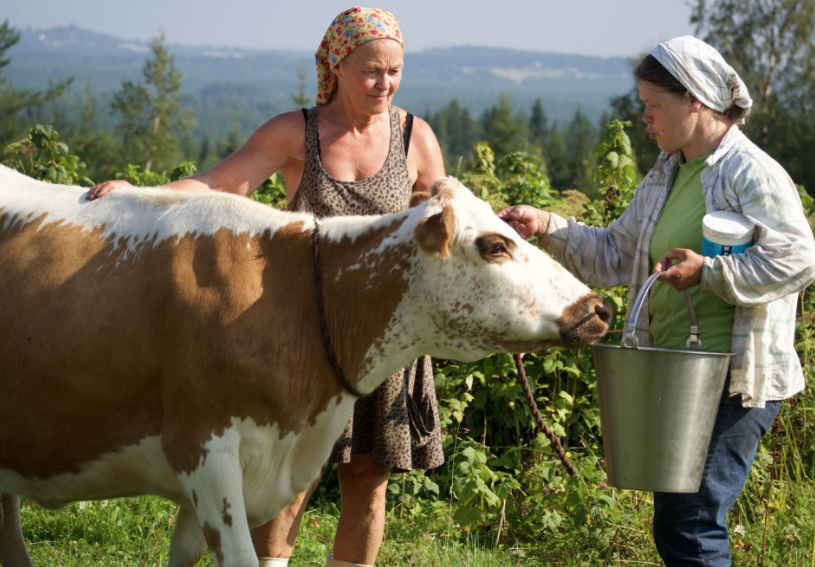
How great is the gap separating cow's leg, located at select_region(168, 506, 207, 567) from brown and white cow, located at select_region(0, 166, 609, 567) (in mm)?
258

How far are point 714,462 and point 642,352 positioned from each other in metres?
0.54

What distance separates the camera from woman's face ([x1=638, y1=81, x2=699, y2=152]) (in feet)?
10.4

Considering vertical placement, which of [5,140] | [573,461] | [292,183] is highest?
[292,183]

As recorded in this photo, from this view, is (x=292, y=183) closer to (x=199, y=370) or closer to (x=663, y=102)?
(x=199, y=370)

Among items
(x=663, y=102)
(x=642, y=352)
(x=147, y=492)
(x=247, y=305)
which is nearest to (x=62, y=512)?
(x=147, y=492)

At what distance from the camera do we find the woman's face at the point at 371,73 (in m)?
3.62

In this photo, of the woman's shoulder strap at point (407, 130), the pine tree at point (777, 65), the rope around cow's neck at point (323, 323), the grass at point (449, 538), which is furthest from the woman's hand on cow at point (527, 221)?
the pine tree at point (777, 65)

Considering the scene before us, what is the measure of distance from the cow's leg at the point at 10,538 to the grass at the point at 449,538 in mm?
325

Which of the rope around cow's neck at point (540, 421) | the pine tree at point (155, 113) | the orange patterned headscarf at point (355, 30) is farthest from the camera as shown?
the pine tree at point (155, 113)

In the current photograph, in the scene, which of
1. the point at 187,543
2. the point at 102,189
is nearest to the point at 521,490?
the point at 187,543

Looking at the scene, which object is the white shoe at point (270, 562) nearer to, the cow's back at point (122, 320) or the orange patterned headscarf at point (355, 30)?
the cow's back at point (122, 320)

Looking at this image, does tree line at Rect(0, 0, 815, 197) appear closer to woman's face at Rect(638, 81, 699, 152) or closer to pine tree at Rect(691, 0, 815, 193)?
pine tree at Rect(691, 0, 815, 193)

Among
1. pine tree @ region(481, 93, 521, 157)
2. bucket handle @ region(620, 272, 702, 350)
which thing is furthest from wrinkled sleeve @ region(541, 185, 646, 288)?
pine tree @ region(481, 93, 521, 157)

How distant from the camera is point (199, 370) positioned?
303 centimetres
